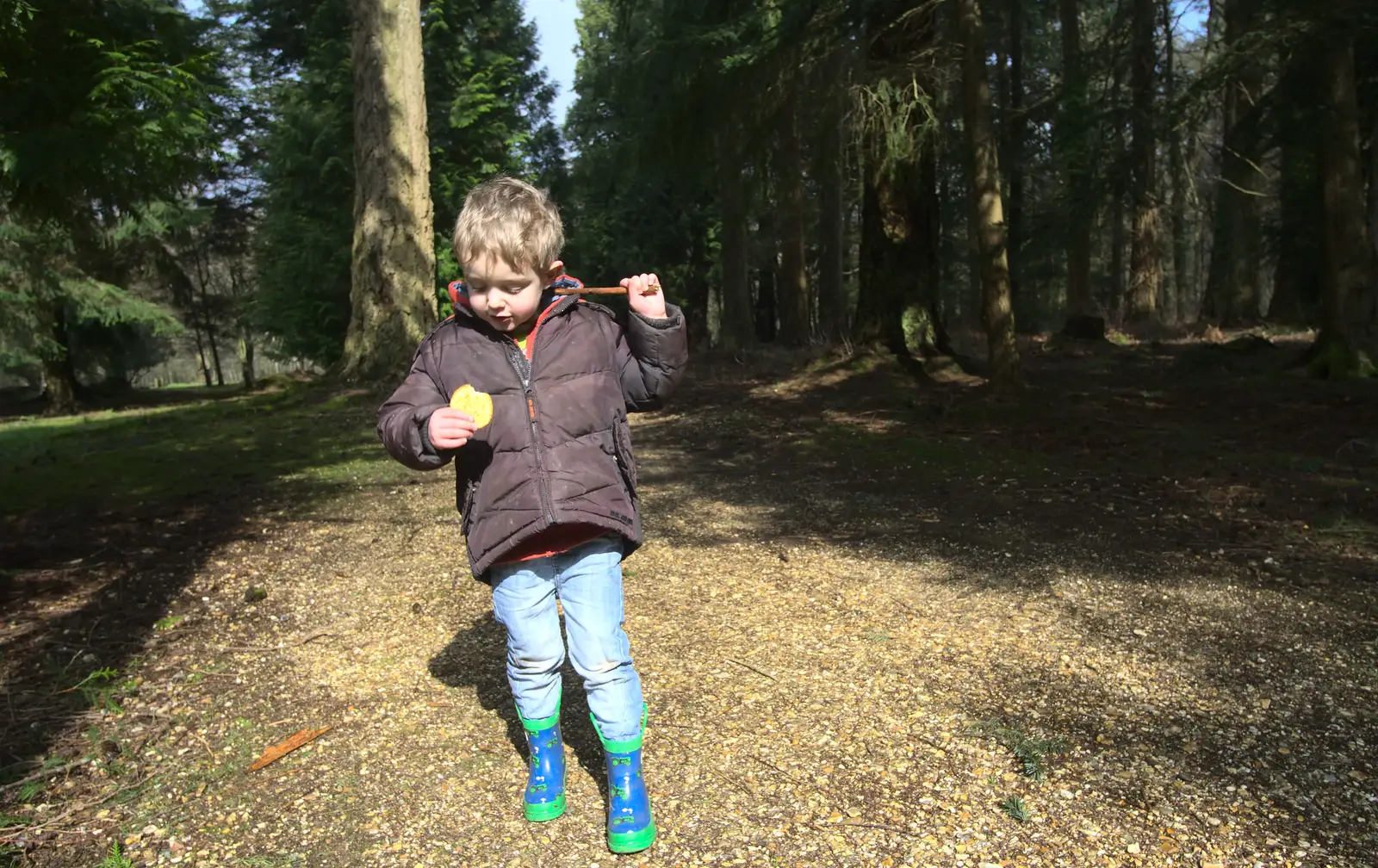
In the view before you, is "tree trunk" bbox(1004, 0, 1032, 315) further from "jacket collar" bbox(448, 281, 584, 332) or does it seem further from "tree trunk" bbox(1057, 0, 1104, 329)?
"jacket collar" bbox(448, 281, 584, 332)

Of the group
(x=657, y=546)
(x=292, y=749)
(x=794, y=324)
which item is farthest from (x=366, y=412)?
(x=794, y=324)

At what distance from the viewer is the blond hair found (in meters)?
2.31

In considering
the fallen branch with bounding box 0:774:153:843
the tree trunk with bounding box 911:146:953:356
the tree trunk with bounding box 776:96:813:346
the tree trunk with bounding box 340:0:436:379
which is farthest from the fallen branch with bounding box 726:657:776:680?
the tree trunk with bounding box 776:96:813:346

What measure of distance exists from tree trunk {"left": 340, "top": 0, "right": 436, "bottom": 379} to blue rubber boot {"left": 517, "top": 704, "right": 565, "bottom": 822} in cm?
888

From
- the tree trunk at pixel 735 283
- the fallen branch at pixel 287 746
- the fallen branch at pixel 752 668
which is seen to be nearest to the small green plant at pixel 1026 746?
the fallen branch at pixel 752 668

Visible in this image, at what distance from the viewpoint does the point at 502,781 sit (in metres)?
2.65

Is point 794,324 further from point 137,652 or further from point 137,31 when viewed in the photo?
point 137,652

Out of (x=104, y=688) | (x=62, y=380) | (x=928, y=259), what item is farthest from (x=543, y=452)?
(x=62, y=380)

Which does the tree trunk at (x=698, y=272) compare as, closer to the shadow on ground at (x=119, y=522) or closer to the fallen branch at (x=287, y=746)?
the shadow on ground at (x=119, y=522)

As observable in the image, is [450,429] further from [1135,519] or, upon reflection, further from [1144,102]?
[1144,102]

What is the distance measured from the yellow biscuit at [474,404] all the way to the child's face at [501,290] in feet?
0.65

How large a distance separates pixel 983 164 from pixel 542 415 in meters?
6.76

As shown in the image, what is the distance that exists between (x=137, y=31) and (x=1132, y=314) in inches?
707

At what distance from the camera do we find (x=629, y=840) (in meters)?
2.29
